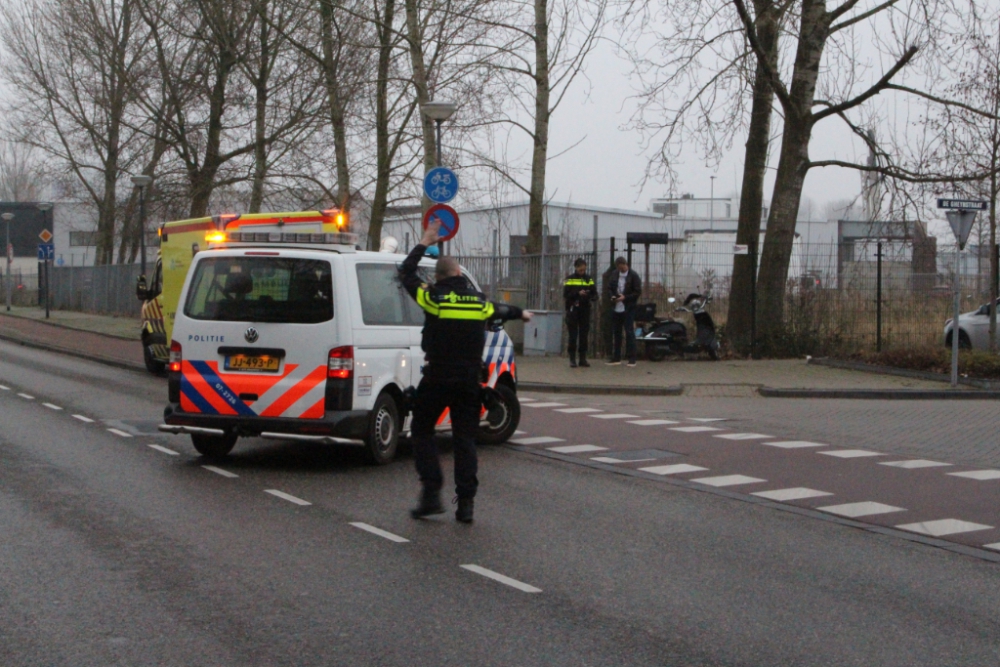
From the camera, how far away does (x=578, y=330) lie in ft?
67.6

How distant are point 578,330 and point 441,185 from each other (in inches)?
169

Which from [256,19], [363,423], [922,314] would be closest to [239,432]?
[363,423]

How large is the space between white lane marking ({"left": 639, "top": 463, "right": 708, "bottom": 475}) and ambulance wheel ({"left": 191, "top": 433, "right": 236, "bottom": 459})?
376 cm

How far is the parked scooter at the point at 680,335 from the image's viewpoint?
21688mm

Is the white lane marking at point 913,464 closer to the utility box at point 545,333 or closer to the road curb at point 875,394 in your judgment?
the road curb at point 875,394

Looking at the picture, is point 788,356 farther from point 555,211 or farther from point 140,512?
point 555,211

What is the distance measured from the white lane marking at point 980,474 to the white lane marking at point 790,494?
66.2 inches

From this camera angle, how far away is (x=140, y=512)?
8.14 metres

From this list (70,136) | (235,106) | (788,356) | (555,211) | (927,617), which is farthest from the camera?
(555,211)

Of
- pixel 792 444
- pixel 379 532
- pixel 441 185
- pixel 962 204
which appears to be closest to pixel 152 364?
pixel 441 185

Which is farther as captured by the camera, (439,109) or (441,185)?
(439,109)

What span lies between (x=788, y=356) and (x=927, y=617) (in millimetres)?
17203

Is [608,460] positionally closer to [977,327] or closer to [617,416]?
[617,416]

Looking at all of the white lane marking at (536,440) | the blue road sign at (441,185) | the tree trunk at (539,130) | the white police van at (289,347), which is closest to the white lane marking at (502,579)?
the white police van at (289,347)
